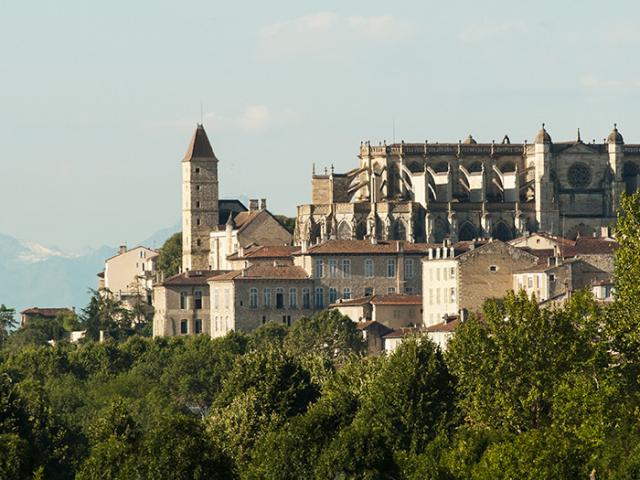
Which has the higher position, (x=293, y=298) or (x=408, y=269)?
(x=408, y=269)

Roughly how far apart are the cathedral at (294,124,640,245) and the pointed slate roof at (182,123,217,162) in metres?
8.34

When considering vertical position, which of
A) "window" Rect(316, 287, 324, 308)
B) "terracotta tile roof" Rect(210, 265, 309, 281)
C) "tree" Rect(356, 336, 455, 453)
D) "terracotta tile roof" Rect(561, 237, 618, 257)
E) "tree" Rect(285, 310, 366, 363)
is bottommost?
"tree" Rect(356, 336, 455, 453)

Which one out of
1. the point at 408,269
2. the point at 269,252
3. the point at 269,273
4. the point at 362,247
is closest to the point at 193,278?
the point at 269,252

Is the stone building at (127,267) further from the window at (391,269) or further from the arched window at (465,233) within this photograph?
the window at (391,269)

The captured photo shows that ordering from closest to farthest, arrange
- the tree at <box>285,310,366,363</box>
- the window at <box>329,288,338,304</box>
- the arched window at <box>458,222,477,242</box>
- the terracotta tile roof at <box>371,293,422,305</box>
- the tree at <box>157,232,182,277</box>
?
1. the tree at <box>285,310,366,363</box>
2. the terracotta tile roof at <box>371,293,422,305</box>
3. the window at <box>329,288,338,304</box>
4. the arched window at <box>458,222,477,242</box>
5. the tree at <box>157,232,182,277</box>

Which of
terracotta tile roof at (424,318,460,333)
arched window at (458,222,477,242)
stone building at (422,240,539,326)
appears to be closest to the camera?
terracotta tile roof at (424,318,460,333)

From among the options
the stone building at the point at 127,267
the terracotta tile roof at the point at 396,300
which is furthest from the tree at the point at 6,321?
the terracotta tile roof at the point at 396,300

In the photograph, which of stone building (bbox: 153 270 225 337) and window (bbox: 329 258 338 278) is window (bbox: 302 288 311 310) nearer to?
window (bbox: 329 258 338 278)

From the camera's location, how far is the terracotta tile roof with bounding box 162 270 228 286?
14538 cm

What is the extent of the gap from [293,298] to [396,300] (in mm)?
7671

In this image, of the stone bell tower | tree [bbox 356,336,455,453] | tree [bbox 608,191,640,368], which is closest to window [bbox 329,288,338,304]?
the stone bell tower

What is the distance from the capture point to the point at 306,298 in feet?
454

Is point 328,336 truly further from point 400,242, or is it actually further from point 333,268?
point 400,242

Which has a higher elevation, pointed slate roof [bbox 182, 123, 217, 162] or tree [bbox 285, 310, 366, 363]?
pointed slate roof [bbox 182, 123, 217, 162]
